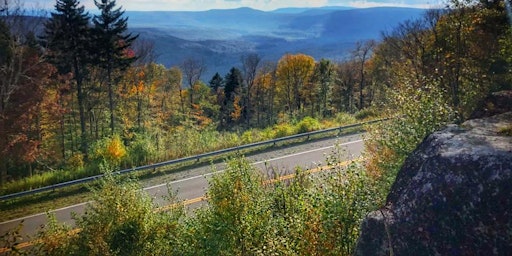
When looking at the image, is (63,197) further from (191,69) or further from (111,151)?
(191,69)

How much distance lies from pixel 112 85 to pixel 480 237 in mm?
38361

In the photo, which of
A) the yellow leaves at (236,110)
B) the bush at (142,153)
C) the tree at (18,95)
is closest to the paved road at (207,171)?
the bush at (142,153)

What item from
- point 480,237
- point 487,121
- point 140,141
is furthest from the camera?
point 140,141

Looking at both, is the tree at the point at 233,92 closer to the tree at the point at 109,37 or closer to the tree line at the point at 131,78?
the tree line at the point at 131,78

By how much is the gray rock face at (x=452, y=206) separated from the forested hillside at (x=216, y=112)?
1.41m

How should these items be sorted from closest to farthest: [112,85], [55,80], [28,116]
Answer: [28,116] → [55,80] → [112,85]

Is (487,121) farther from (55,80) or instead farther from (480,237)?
(55,80)

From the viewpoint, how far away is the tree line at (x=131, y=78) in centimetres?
2138

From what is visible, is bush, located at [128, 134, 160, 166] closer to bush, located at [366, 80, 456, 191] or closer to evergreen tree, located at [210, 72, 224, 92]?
bush, located at [366, 80, 456, 191]

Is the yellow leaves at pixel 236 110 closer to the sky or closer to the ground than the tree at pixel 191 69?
closer to the ground

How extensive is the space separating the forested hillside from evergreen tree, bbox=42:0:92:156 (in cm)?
10

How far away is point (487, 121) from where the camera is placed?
906 cm

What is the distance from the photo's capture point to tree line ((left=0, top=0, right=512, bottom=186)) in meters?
21.4

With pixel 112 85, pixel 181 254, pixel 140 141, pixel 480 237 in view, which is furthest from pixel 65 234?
pixel 112 85
